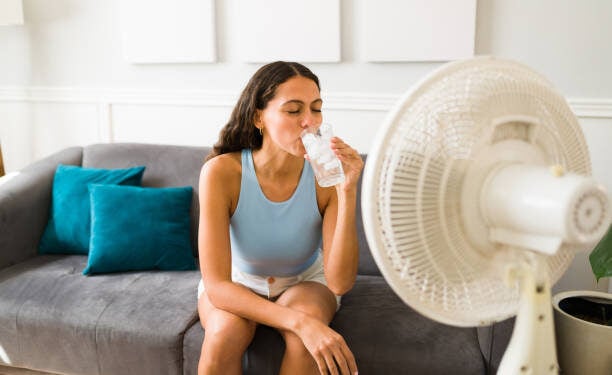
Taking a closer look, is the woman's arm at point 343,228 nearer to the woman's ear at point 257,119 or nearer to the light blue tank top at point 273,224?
the light blue tank top at point 273,224

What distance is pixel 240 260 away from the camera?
1.75 meters

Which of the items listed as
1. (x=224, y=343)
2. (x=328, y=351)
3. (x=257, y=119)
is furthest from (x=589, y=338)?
(x=257, y=119)

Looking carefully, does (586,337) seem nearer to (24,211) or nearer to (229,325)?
(229,325)

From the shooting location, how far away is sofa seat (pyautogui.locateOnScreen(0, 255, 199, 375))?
5.84ft

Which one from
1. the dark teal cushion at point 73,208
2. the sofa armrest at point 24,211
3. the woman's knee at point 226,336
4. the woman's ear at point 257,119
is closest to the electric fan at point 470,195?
the woman's knee at point 226,336

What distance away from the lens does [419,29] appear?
231cm

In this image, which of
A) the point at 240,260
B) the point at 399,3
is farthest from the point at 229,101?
the point at 240,260

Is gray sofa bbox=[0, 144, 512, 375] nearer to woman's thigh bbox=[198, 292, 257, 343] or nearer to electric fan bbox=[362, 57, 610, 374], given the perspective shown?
woman's thigh bbox=[198, 292, 257, 343]

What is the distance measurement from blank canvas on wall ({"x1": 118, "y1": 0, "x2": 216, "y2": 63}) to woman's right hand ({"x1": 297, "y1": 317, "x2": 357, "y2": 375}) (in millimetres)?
1546

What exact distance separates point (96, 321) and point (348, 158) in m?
0.99

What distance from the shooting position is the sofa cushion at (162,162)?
2381 millimetres

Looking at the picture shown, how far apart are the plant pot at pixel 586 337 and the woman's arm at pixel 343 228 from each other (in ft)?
1.87

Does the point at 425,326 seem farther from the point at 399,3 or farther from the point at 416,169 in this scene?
the point at 399,3

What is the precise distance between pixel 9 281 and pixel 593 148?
84.6 inches
